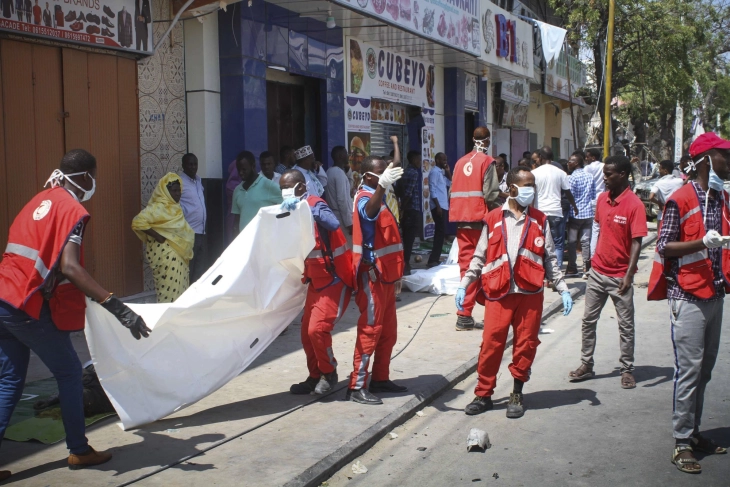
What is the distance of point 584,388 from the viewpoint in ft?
21.0

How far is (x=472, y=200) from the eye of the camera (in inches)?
339

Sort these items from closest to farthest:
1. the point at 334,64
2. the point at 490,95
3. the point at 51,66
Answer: the point at 51,66 < the point at 334,64 < the point at 490,95

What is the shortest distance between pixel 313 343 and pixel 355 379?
0.44m

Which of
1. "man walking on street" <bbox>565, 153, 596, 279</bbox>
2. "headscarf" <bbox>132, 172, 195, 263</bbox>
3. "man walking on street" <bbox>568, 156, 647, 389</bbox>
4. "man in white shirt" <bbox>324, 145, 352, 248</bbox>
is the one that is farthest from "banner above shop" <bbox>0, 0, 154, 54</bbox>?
"man walking on street" <bbox>565, 153, 596, 279</bbox>

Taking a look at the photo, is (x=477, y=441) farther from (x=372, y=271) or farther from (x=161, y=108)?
(x=161, y=108)

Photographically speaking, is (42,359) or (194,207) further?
(194,207)

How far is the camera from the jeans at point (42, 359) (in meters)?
4.17

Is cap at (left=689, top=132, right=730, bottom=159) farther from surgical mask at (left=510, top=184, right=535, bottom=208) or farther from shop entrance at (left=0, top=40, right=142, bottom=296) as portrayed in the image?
shop entrance at (left=0, top=40, right=142, bottom=296)

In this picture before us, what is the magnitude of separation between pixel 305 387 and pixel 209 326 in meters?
1.05

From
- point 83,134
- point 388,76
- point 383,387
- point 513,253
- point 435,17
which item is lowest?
point 383,387

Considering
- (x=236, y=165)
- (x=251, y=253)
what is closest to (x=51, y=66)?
(x=236, y=165)

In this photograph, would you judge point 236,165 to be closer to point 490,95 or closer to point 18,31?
point 18,31

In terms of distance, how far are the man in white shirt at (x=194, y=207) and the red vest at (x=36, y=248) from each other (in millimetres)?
4386

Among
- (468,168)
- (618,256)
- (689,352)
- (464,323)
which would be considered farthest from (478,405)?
(468,168)
